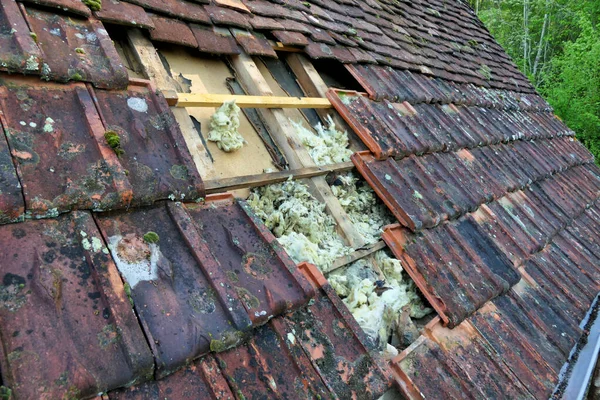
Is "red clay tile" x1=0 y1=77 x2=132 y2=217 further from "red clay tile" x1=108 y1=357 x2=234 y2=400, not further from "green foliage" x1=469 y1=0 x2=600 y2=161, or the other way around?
"green foliage" x1=469 y1=0 x2=600 y2=161

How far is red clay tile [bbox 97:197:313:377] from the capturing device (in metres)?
1.08

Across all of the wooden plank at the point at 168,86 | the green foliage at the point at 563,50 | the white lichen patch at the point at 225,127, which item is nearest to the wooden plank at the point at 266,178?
the wooden plank at the point at 168,86

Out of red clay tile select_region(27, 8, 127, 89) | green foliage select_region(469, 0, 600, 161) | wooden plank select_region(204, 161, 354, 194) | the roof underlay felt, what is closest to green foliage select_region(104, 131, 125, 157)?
the roof underlay felt

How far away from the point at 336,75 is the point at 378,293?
191 cm

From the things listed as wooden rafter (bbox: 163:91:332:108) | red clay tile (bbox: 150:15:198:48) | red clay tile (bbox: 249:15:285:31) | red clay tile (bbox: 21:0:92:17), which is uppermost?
red clay tile (bbox: 249:15:285:31)

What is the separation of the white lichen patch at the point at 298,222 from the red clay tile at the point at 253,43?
959mm

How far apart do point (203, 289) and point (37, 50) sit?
39.1 inches

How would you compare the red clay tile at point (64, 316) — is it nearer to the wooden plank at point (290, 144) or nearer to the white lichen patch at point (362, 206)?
the wooden plank at point (290, 144)

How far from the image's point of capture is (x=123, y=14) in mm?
1836

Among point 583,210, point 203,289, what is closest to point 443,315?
point 203,289

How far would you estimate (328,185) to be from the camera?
2.22 m

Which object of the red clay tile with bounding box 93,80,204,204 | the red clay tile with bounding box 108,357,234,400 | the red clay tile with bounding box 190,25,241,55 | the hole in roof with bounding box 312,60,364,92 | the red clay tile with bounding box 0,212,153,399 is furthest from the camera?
the hole in roof with bounding box 312,60,364,92

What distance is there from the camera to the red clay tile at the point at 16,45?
1244 mm

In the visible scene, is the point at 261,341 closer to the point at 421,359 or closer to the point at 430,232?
the point at 421,359
